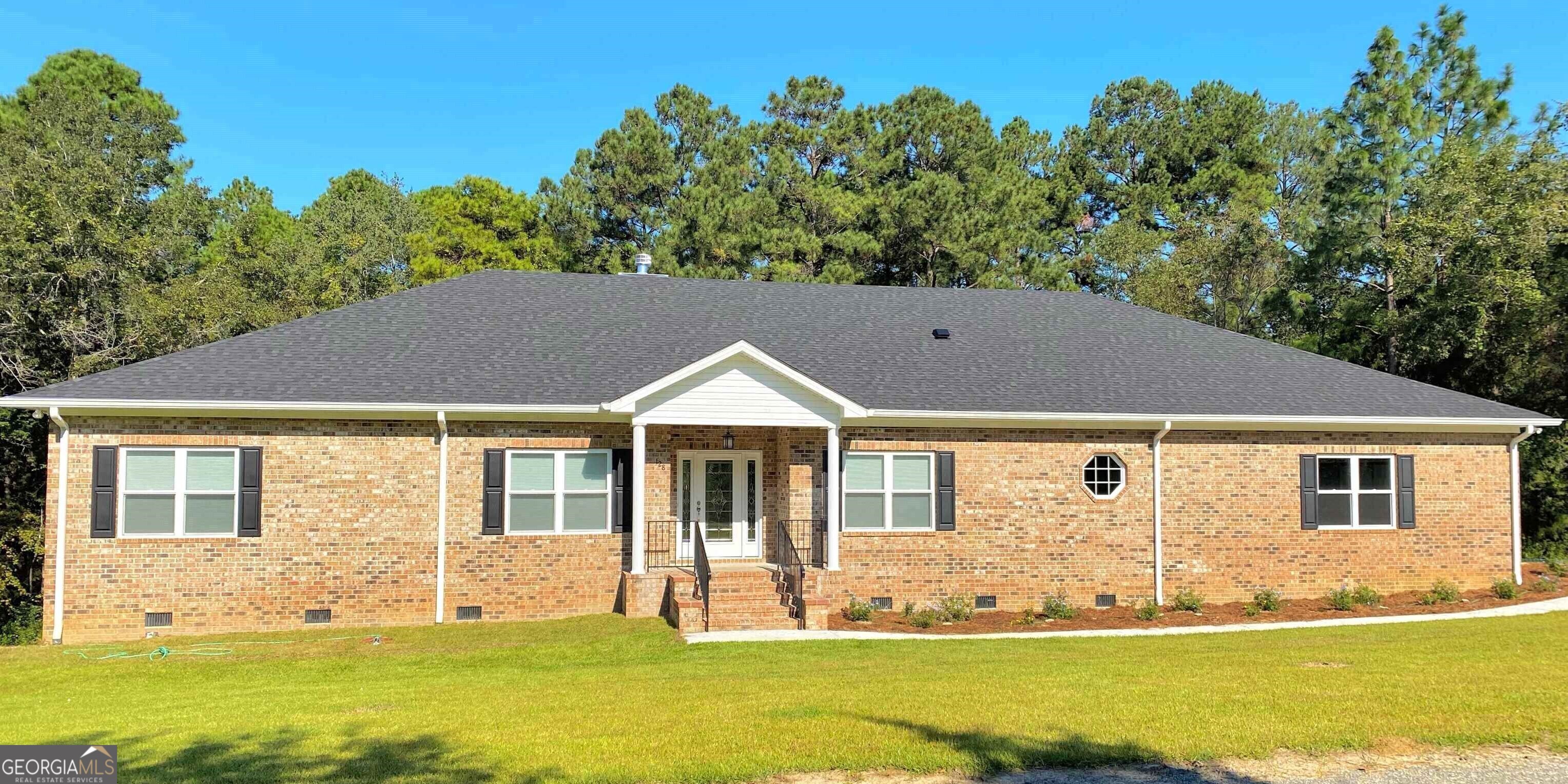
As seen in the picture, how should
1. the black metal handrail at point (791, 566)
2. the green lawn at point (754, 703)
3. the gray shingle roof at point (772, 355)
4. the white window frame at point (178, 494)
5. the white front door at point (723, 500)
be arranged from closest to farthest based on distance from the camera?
the green lawn at point (754, 703) < the white window frame at point (178, 494) < the black metal handrail at point (791, 566) < the gray shingle roof at point (772, 355) < the white front door at point (723, 500)

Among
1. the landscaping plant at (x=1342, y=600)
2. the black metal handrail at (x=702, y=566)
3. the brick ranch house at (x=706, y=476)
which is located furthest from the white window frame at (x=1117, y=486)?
the black metal handrail at (x=702, y=566)

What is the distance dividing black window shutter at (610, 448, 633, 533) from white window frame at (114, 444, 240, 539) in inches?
199

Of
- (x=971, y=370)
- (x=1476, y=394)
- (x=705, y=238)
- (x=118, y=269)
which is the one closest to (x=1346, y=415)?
(x=971, y=370)

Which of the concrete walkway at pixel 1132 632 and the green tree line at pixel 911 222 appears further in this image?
the green tree line at pixel 911 222

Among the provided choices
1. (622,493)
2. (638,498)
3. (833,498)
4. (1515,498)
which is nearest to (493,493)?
(622,493)

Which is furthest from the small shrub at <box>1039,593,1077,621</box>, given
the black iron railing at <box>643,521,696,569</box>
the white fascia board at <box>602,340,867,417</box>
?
the black iron railing at <box>643,521,696,569</box>

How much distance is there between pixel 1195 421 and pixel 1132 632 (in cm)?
373

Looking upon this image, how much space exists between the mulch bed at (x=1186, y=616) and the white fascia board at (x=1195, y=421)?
2.74m

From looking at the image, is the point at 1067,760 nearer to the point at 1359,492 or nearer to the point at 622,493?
the point at 622,493

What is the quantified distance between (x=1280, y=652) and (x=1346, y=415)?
6585 mm

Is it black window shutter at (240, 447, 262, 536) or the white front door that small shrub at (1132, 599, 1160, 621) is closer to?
the white front door

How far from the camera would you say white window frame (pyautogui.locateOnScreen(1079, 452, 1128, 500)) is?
55.4 feet

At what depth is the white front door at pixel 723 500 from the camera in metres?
17.1

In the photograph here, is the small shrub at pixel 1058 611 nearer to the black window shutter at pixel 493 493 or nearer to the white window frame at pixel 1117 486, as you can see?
the white window frame at pixel 1117 486
